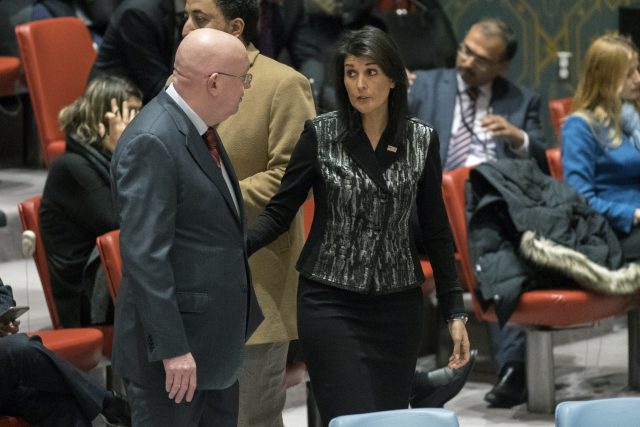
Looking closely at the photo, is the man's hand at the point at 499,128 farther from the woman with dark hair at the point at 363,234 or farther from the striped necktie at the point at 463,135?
the woman with dark hair at the point at 363,234

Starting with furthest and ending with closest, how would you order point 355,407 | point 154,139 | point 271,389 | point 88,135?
1. point 88,135
2. point 271,389
3. point 355,407
4. point 154,139

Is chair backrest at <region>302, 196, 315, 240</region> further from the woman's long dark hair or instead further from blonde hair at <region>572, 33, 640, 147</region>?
blonde hair at <region>572, 33, 640, 147</region>

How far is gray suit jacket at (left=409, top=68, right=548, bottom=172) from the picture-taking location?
584 cm

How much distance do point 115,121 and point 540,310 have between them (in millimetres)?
1577

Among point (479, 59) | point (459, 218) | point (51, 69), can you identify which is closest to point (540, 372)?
point (459, 218)

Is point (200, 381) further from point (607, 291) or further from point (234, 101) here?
point (607, 291)

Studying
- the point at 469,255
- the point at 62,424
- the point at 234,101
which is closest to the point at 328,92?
the point at 469,255

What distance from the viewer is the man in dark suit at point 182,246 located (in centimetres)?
301

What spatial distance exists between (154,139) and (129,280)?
30 centimetres

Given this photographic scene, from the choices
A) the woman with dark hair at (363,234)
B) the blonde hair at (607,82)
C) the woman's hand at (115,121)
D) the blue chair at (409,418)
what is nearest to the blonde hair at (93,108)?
the woman's hand at (115,121)

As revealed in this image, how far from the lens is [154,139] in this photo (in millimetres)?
3035

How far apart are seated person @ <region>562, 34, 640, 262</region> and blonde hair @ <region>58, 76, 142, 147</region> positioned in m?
1.64

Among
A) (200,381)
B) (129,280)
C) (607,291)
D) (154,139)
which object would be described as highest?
Result: (154,139)

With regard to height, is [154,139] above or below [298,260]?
above
